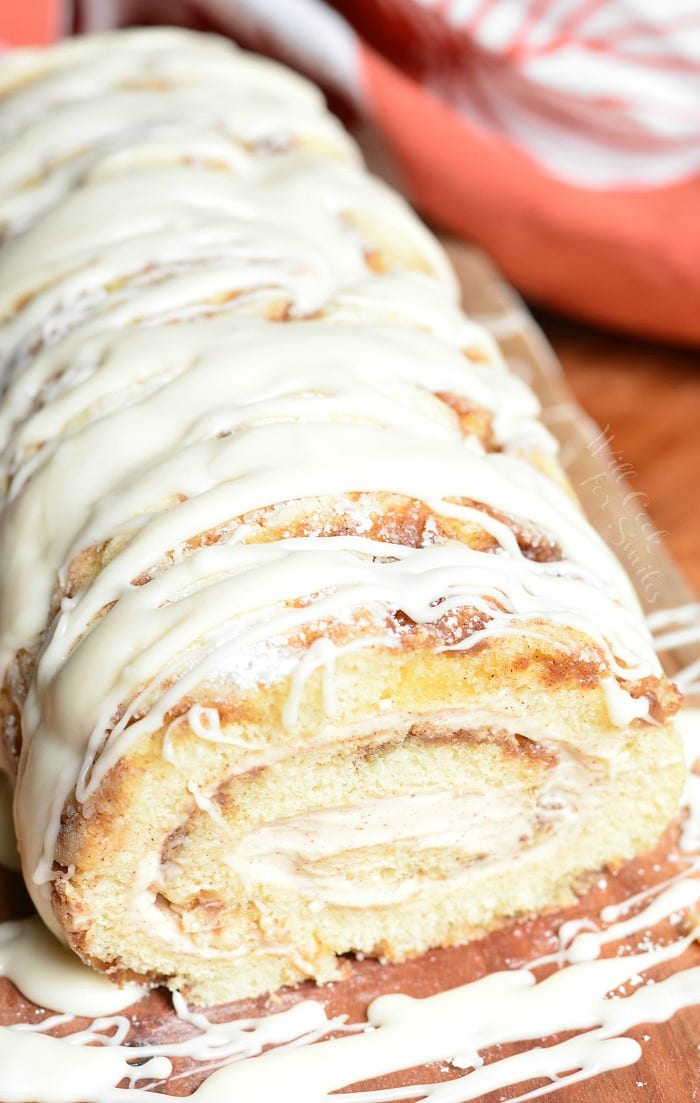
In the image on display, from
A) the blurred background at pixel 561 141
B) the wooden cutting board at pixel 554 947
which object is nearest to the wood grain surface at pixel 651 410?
the blurred background at pixel 561 141

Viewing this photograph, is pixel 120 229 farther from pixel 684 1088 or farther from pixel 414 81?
pixel 684 1088

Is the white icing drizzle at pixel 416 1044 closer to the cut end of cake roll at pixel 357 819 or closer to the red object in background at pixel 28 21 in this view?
the cut end of cake roll at pixel 357 819

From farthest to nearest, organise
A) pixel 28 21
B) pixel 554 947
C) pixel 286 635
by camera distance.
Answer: pixel 28 21 → pixel 554 947 → pixel 286 635

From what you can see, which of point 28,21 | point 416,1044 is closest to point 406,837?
point 416,1044

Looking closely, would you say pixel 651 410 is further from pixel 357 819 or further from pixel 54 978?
pixel 54 978

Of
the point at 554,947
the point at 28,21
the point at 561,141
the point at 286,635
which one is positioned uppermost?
the point at 28,21

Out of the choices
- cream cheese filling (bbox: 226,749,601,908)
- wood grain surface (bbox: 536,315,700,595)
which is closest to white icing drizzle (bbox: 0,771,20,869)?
cream cheese filling (bbox: 226,749,601,908)
